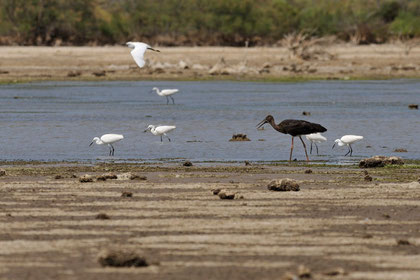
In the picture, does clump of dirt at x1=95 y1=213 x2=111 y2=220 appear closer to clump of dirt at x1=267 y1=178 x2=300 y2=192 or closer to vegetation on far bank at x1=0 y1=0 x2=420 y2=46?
clump of dirt at x1=267 y1=178 x2=300 y2=192

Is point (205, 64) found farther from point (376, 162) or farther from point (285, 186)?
point (285, 186)

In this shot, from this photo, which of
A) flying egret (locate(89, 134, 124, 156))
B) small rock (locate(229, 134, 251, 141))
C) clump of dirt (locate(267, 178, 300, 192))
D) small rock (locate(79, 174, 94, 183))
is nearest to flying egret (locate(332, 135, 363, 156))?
small rock (locate(229, 134, 251, 141))

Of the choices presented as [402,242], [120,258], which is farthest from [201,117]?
[120,258]

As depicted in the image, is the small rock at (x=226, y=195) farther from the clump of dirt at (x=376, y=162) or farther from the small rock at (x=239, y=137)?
the small rock at (x=239, y=137)

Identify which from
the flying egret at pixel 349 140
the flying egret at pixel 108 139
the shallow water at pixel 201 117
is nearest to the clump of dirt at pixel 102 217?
the shallow water at pixel 201 117

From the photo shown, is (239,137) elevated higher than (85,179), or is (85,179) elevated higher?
(85,179)

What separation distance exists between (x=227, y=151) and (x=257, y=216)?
8.21 metres

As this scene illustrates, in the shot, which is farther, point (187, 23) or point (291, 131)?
point (187, 23)

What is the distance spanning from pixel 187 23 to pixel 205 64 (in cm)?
1979

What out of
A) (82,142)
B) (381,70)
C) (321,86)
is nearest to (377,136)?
(82,142)

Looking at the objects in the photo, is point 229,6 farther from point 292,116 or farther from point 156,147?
point 156,147

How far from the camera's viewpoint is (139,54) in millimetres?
18875

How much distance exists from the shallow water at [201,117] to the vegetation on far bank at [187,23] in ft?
75.3

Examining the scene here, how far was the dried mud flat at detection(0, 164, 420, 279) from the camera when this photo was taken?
8.37m
